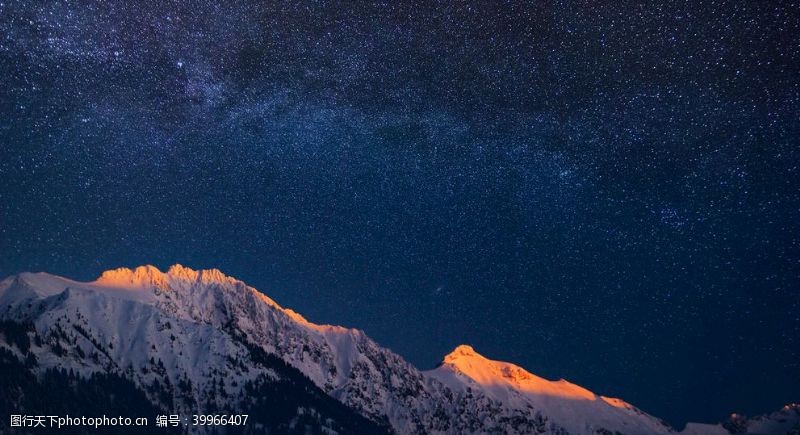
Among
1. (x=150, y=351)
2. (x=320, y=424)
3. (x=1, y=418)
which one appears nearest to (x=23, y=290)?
(x=150, y=351)

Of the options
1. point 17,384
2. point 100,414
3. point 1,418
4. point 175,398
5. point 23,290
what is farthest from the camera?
point 23,290

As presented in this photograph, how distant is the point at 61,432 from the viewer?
4983 inches

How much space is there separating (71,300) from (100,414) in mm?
60274

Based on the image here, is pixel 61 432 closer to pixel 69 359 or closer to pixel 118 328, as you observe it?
pixel 69 359

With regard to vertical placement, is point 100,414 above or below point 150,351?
below

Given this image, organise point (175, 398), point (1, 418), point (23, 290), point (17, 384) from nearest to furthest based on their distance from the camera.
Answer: point (1, 418), point (17, 384), point (175, 398), point (23, 290)

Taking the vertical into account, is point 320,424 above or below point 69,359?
below

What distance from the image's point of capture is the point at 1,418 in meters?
120

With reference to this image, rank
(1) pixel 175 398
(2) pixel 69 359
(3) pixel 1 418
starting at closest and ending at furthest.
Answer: (3) pixel 1 418 → (2) pixel 69 359 → (1) pixel 175 398

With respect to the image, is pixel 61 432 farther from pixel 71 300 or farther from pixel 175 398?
pixel 71 300

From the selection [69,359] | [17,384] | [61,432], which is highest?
[69,359]

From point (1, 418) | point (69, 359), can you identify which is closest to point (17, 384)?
point (1, 418)

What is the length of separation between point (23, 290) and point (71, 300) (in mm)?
21961

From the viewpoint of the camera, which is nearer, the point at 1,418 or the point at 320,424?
the point at 1,418
